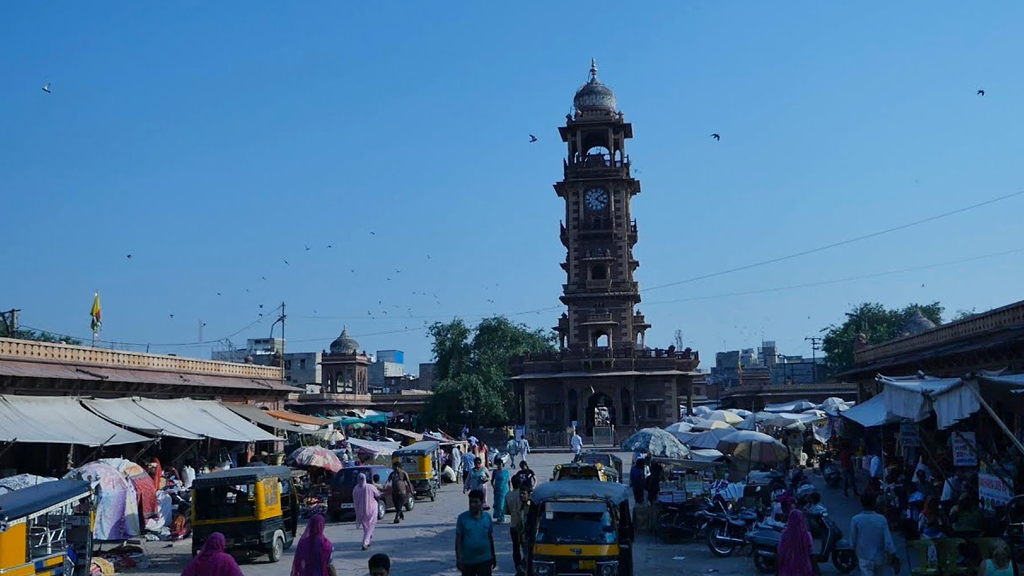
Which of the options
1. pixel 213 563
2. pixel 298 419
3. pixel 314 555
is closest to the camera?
pixel 213 563

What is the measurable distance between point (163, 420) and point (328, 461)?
4663 mm

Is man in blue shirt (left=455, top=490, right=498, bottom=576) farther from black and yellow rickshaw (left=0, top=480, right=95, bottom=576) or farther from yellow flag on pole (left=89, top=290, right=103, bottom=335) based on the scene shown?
yellow flag on pole (left=89, top=290, right=103, bottom=335)

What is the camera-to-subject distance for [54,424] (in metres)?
22.2

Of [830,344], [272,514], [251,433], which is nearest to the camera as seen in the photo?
[272,514]

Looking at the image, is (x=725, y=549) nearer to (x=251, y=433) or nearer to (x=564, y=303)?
(x=251, y=433)

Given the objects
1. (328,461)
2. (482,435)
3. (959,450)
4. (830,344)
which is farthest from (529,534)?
(830,344)

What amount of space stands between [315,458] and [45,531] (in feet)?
47.2

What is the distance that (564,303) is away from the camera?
201 ft

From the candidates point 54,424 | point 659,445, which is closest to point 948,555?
point 659,445

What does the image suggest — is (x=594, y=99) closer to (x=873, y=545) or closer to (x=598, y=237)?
(x=598, y=237)

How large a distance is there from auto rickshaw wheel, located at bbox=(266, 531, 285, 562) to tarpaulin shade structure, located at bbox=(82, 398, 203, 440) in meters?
8.60

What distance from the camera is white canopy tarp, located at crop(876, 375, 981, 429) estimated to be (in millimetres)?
11836

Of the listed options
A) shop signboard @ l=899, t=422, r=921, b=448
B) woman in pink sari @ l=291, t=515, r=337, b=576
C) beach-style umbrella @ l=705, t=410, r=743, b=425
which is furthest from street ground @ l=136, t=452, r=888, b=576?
beach-style umbrella @ l=705, t=410, r=743, b=425

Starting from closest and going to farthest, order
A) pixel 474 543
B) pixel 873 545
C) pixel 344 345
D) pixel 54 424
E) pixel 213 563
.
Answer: pixel 213 563, pixel 474 543, pixel 873 545, pixel 54 424, pixel 344 345
